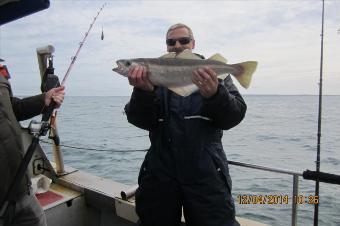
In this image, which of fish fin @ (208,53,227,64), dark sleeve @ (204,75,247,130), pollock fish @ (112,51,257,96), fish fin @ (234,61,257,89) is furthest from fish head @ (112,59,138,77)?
fish fin @ (234,61,257,89)

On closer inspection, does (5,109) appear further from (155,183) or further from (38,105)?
(155,183)

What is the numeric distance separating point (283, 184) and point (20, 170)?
10.7 metres

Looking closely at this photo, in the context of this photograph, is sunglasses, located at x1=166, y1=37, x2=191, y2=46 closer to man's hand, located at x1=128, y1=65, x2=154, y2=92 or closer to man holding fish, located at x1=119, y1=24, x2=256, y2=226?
man holding fish, located at x1=119, y1=24, x2=256, y2=226

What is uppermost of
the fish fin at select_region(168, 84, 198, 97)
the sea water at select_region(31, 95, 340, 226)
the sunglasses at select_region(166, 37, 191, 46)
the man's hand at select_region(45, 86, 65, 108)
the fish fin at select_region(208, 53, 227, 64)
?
the sunglasses at select_region(166, 37, 191, 46)

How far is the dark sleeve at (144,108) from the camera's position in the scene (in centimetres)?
261

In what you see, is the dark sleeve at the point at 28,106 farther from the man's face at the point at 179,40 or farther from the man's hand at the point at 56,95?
the man's face at the point at 179,40

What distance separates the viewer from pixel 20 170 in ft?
7.64

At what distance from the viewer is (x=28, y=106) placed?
3.08m

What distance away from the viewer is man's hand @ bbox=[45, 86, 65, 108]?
292cm

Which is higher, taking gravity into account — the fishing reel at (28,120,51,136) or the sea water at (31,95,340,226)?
the fishing reel at (28,120,51,136)

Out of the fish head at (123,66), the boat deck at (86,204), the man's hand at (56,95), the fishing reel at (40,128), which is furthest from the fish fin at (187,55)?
the boat deck at (86,204)

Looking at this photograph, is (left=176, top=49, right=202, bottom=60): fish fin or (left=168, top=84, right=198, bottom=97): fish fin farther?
(left=176, top=49, right=202, bottom=60): fish fin

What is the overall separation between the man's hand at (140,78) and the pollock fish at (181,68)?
7 cm

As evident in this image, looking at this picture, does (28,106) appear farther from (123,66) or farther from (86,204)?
(86,204)
